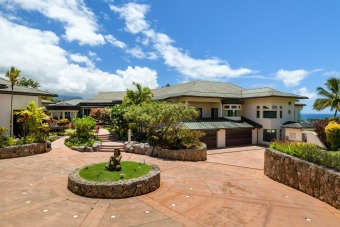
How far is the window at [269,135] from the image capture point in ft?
97.6

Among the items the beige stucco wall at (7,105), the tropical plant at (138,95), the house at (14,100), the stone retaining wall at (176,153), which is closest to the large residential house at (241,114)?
the tropical plant at (138,95)

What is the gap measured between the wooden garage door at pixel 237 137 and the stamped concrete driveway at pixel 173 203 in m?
12.8

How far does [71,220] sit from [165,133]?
1428 cm

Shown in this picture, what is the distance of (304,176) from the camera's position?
12.5 metres

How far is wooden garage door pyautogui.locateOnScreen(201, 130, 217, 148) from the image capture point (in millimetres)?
27014

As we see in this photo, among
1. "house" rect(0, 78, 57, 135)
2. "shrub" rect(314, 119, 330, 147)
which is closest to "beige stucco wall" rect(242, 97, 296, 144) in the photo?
"shrub" rect(314, 119, 330, 147)

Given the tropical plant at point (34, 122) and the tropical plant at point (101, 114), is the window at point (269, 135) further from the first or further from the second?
the tropical plant at point (34, 122)

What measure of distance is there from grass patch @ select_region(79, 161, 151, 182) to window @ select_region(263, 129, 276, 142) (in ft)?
70.5

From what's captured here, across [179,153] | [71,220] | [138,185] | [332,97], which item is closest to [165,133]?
[179,153]

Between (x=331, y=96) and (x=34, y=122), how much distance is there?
117 feet

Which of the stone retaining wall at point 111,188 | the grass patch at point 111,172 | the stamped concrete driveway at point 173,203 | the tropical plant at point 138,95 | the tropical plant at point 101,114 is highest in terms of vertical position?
the tropical plant at point 138,95

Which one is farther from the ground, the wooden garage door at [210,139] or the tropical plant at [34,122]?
the tropical plant at [34,122]

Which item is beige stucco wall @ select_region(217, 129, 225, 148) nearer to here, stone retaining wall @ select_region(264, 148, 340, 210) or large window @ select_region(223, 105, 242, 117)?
large window @ select_region(223, 105, 242, 117)

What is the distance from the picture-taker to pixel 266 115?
29.8 metres
